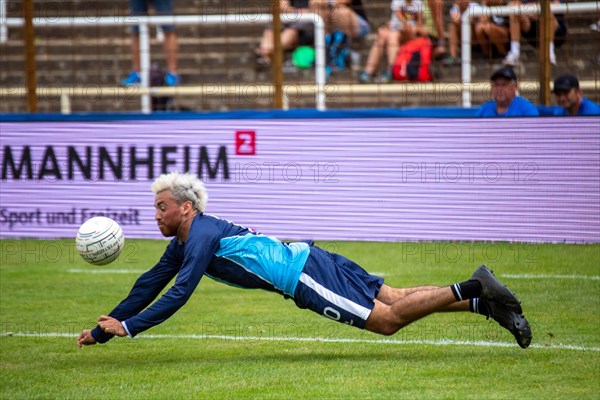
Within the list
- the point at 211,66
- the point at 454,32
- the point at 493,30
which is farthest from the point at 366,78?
the point at 211,66

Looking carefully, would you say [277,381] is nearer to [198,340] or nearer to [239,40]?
[198,340]

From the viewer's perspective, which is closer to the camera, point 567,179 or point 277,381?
point 277,381

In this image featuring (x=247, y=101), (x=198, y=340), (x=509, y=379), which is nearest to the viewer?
(x=509, y=379)

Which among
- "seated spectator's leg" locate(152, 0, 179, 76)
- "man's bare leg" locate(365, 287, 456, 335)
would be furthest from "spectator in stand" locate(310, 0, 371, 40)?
"man's bare leg" locate(365, 287, 456, 335)

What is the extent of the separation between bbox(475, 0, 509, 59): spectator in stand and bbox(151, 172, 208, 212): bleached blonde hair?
24.4ft

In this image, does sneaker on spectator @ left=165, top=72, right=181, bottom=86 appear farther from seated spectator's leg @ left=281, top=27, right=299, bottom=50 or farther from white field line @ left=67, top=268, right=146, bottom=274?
white field line @ left=67, top=268, right=146, bottom=274

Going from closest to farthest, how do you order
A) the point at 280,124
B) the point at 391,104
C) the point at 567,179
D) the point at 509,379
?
the point at 509,379 < the point at 567,179 < the point at 280,124 < the point at 391,104

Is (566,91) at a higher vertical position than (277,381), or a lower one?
higher

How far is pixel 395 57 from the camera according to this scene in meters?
14.8

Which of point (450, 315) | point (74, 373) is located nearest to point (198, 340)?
point (74, 373)

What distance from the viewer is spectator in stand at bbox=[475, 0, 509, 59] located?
539 inches

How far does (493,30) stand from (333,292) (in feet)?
26.2

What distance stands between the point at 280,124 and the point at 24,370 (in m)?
5.69

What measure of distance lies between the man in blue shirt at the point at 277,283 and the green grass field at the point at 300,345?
331mm
